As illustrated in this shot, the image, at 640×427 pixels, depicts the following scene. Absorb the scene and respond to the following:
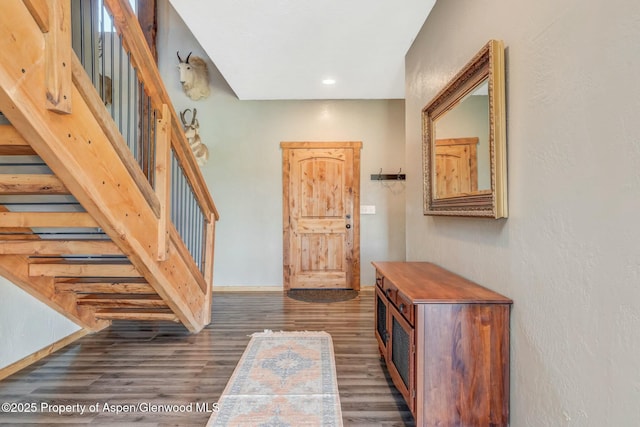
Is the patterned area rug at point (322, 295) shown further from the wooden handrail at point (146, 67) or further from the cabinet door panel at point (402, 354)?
the wooden handrail at point (146, 67)

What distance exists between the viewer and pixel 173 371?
7.11 ft

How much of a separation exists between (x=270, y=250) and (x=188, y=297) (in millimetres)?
1826

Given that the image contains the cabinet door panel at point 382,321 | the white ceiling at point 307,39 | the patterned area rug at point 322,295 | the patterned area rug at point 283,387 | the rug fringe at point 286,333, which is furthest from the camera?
the patterned area rug at point 322,295

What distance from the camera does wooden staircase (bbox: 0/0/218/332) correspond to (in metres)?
1.09

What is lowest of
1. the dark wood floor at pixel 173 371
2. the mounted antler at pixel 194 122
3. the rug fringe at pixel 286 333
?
the dark wood floor at pixel 173 371

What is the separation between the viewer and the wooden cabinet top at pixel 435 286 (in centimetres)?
138

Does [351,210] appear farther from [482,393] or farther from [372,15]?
[482,393]

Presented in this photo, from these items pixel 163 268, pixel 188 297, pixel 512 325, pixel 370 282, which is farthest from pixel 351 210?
pixel 512 325

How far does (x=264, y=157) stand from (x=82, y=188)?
3.02 metres

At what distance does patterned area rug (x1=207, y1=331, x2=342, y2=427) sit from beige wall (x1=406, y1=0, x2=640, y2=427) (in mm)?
999

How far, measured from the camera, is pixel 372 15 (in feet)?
7.68

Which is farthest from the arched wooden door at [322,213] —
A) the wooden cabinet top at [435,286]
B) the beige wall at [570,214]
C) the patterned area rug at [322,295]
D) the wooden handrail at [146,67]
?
the beige wall at [570,214]

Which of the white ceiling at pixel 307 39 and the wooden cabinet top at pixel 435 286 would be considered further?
the white ceiling at pixel 307 39

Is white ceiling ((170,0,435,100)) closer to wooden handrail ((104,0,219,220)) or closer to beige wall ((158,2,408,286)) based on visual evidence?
beige wall ((158,2,408,286))
